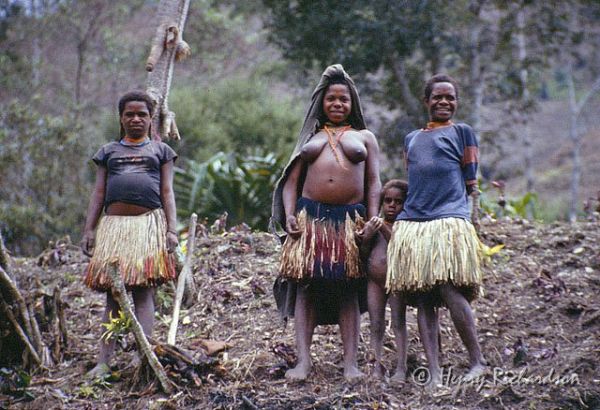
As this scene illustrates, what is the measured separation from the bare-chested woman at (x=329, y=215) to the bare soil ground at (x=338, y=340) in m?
0.26

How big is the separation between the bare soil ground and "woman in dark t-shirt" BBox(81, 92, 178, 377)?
0.45m

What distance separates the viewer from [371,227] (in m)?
3.87

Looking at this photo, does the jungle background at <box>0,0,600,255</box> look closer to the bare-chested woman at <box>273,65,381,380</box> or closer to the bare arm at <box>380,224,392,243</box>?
the bare-chested woman at <box>273,65,381,380</box>

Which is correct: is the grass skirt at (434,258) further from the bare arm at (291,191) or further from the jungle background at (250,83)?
the jungle background at (250,83)

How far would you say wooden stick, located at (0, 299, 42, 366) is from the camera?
4.43 metres

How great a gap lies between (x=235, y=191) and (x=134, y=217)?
12.9ft

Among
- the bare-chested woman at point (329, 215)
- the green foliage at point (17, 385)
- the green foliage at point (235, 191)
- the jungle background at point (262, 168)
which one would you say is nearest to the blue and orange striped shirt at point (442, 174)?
the bare-chested woman at point (329, 215)

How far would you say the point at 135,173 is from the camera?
4.29m

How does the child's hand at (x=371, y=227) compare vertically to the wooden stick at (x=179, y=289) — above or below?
above

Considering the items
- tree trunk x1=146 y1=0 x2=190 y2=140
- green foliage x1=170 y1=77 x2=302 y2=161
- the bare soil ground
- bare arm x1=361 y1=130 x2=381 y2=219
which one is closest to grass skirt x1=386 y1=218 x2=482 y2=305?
bare arm x1=361 y1=130 x2=381 y2=219

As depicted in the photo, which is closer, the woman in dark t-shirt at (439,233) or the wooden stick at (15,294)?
the woman in dark t-shirt at (439,233)

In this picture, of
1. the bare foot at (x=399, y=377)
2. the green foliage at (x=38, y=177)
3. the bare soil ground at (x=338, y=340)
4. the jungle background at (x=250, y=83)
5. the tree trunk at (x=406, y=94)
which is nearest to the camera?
the bare soil ground at (x=338, y=340)

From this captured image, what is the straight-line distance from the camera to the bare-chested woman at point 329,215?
3.90 meters

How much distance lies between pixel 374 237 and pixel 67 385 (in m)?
1.86
